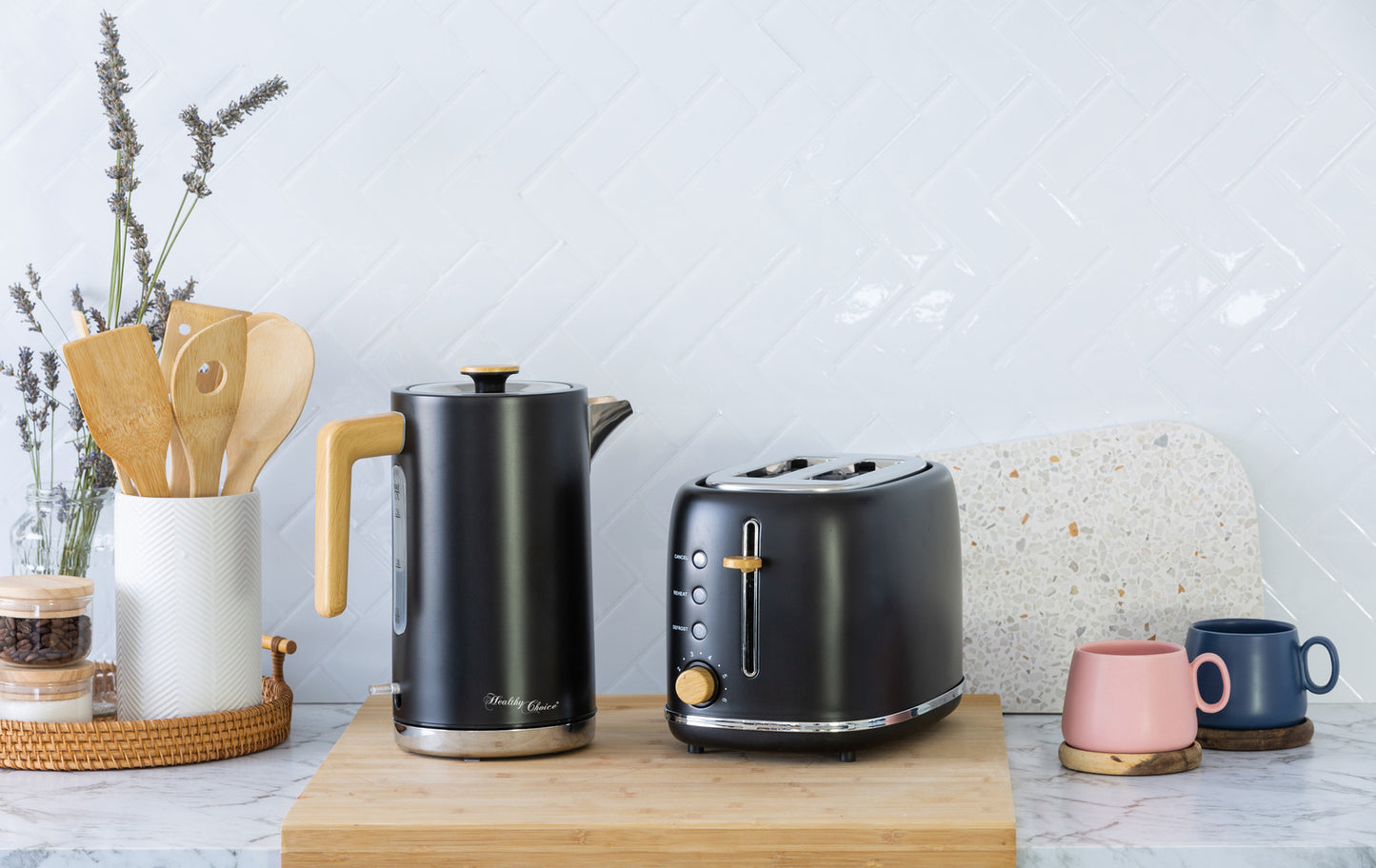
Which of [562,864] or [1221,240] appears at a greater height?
[1221,240]

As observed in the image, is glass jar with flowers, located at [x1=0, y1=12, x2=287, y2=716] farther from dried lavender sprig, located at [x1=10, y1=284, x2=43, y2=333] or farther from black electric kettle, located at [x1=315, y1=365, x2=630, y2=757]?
black electric kettle, located at [x1=315, y1=365, x2=630, y2=757]

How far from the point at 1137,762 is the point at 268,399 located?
0.82 metres

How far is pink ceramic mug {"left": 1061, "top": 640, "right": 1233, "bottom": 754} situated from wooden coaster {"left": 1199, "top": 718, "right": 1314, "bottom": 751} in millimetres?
74

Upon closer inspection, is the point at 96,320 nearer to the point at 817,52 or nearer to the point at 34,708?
the point at 34,708

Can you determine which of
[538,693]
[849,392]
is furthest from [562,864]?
[849,392]

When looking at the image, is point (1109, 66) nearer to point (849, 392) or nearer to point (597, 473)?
point (849, 392)

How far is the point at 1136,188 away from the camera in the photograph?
124 centimetres

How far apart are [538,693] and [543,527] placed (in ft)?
0.45

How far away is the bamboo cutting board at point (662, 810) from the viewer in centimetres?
86

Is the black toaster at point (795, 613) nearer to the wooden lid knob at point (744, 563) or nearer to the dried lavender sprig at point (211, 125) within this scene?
the wooden lid knob at point (744, 563)

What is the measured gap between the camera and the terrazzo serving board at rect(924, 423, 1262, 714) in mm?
1228

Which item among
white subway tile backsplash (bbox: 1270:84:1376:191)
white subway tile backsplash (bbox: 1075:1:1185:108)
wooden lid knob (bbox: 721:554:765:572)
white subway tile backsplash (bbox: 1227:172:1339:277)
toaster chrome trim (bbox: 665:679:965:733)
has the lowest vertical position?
toaster chrome trim (bbox: 665:679:965:733)

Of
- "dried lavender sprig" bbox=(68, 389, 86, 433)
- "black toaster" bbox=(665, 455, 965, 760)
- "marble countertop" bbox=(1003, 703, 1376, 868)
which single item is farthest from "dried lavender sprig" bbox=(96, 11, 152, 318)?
"marble countertop" bbox=(1003, 703, 1376, 868)

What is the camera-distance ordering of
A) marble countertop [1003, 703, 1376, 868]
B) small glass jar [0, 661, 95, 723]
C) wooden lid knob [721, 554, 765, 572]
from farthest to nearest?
small glass jar [0, 661, 95, 723]
wooden lid knob [721, 554, 765, 572]
marble countertop [1003, 703, 1376, 868]
